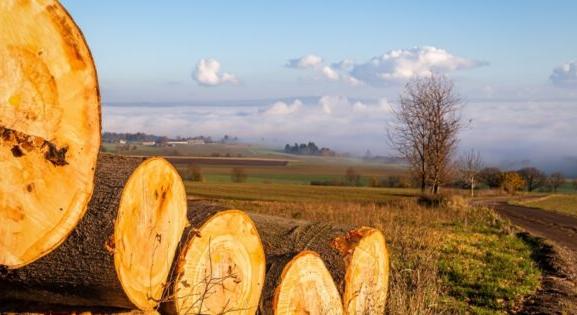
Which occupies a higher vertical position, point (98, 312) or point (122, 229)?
point (122, 229)

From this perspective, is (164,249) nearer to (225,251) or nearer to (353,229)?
(225,251)

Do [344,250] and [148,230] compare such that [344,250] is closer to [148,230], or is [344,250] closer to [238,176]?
[148,230]

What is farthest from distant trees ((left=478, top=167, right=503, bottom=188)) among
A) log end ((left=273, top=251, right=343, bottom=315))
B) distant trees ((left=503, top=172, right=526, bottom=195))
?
log end ((left=273, top=251, right=343, bottom=315))

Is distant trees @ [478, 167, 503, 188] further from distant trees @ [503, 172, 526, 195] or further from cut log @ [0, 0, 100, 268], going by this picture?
cut log @ [0, 0, 100, 268]

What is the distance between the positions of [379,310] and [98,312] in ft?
12.7

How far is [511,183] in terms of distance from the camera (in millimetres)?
72312

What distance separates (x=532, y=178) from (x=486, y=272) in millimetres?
89402

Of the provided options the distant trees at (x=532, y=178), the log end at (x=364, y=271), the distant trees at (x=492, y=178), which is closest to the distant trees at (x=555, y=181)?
Answer: the distant trees at (x=532, y=178)

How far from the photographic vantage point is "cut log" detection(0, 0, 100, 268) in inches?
137

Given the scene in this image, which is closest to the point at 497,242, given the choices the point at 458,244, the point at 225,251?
the point at 458,244

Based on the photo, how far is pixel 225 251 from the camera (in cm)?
554

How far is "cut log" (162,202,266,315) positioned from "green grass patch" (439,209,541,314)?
454 centimetres

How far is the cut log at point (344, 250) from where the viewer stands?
704cm

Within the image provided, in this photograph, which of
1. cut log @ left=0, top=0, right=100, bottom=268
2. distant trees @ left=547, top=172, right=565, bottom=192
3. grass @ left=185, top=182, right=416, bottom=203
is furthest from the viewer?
distant trees @ left=547, top=172, right=565, bottom=192
